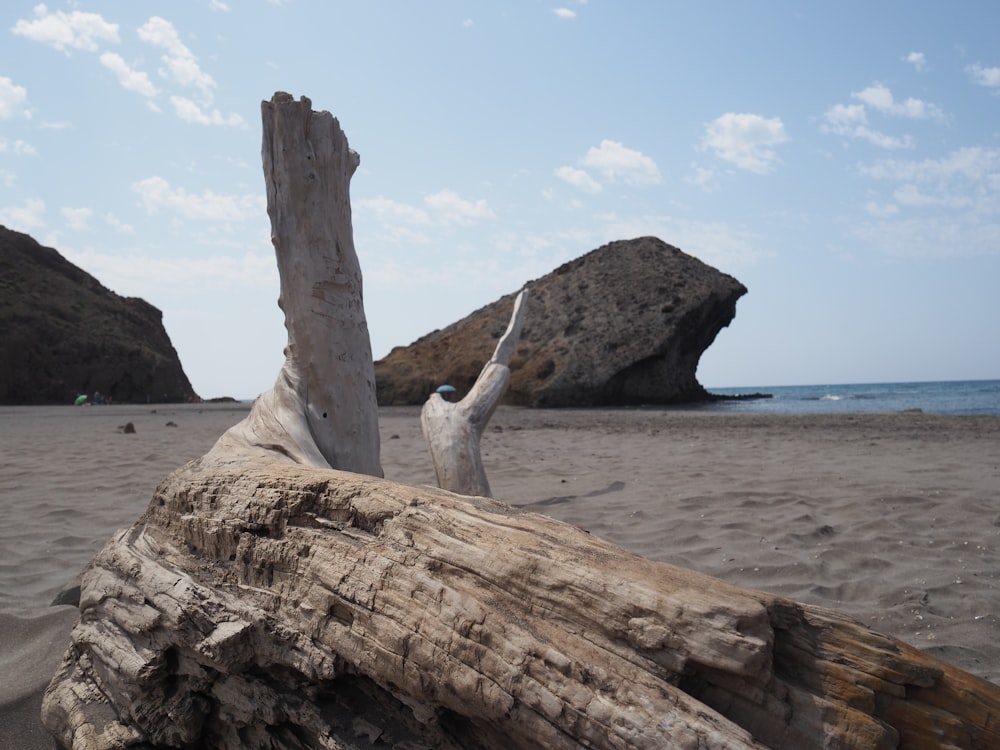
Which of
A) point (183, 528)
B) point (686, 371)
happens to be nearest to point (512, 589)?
point (183, 528)

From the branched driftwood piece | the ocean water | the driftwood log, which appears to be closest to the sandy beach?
the branched driftwood piece

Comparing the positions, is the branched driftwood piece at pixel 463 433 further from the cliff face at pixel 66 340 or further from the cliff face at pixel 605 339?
the cliff face at pixel 66 340

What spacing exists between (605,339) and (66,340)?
75.6ft

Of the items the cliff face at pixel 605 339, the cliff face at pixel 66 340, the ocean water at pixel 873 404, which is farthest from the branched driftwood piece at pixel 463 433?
the cliff face at pixel 66 340

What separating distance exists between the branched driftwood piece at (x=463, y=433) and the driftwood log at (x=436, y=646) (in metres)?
2.55

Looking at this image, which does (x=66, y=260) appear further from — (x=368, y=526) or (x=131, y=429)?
(x=368, y=526)

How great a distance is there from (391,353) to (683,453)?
17.6 metres

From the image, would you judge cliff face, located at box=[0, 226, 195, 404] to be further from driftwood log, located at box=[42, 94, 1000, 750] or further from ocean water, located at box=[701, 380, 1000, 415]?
driftwood log, located at box=[42, 94, 1000, 750]

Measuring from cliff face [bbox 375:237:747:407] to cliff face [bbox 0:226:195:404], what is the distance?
1449cm

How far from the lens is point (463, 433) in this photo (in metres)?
5.16

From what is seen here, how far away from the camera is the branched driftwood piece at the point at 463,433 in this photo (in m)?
4.91

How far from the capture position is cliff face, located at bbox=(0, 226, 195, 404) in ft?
88.7

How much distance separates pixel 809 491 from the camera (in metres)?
5.16

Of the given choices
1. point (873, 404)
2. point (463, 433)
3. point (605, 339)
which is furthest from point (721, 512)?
point (873, 404)
